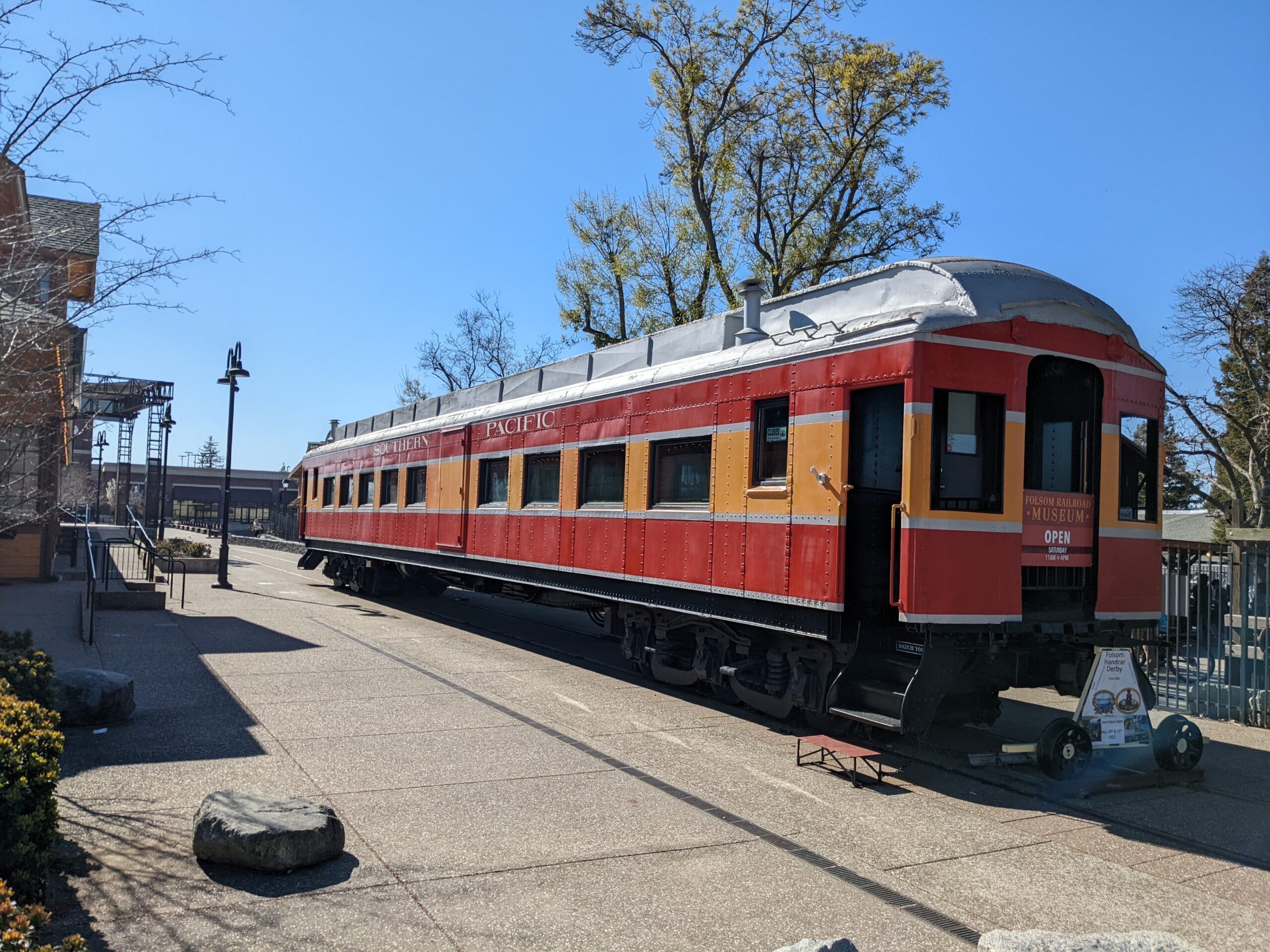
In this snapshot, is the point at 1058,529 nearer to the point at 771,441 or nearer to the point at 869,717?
the point at 869,717

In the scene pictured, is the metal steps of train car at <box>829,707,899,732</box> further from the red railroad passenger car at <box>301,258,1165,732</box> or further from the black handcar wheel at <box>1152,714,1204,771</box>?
the black handcar wheel at <box>1152,714,1204,771</box>

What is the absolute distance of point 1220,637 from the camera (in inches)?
385

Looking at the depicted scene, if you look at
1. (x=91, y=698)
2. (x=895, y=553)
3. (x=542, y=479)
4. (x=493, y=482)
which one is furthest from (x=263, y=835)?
(x=493, y=482)

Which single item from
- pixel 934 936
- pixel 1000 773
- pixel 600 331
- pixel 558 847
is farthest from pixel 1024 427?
pixel 600 331

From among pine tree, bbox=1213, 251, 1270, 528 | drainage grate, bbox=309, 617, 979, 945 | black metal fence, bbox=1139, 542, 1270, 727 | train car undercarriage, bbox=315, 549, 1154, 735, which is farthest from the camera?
pine tree, bbox=1213, 251, 1270, 528

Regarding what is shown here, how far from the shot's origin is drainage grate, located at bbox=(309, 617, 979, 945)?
183 inches

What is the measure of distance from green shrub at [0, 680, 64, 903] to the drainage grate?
367 cm

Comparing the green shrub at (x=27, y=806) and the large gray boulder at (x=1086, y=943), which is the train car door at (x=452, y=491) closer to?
the green shrub at (x=27, y=806)

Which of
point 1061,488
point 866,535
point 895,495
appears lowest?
point 866,535

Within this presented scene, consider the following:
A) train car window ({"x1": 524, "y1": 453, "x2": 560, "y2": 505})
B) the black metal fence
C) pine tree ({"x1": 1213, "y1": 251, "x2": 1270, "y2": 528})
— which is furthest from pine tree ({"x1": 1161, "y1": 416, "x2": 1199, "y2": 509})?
train car window ({"x1": 524, "y1": 453, "x2": 560, "y2": 505})

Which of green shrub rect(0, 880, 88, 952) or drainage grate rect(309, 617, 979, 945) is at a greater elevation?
green shrub rect(0, 880, 88, 952)

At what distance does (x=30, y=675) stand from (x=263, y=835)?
349 cm

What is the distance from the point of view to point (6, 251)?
6.16m

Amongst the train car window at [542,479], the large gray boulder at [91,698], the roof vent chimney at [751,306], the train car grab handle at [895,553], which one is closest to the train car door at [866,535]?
the train car grab handle at [895,553]
